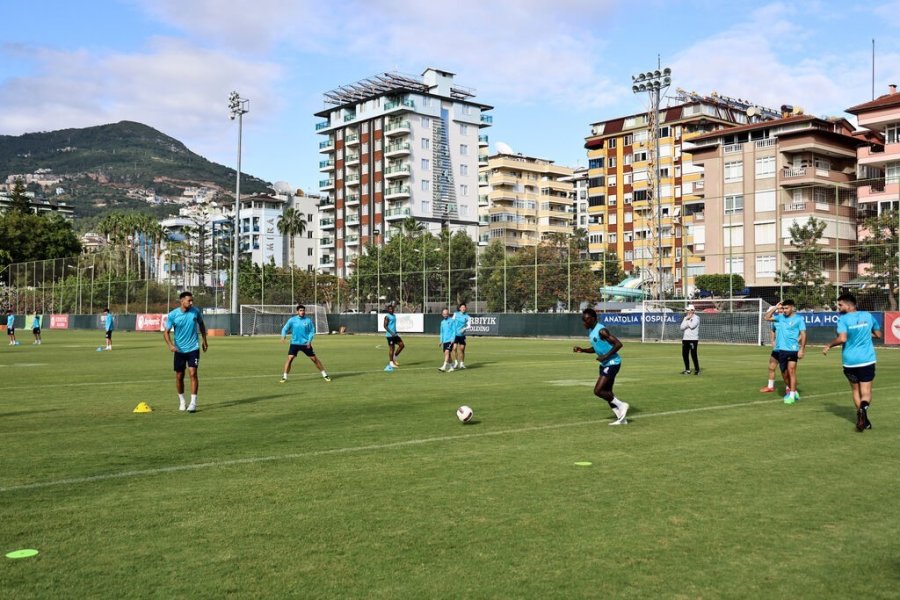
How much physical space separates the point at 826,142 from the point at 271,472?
251 ft

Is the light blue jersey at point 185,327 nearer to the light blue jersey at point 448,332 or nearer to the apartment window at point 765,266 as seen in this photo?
the light blue jersey at point 448,332

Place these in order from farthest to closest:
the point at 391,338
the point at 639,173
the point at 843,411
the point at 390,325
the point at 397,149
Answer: the point at 397,149 → the point at 639,173 → the point at 390,325 → the point at 391,338 → the point at 843,411

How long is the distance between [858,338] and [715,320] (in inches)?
1282

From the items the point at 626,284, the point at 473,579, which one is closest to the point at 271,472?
the point at 473,579

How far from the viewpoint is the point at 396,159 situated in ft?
382

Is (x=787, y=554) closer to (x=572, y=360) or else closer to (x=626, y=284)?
(x=572, y=360)

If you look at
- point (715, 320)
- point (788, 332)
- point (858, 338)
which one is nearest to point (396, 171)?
point (715, 320)

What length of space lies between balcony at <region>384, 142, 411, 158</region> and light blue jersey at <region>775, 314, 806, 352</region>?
99687 mm

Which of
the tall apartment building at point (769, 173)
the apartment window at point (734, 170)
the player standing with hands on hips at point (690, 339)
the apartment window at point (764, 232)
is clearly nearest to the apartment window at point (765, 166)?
the tall apartment building at point (769, 173)

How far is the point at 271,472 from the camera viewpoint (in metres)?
9.18

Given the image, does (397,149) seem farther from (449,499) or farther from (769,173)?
(449,499)

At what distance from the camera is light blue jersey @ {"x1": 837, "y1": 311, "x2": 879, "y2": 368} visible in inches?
480

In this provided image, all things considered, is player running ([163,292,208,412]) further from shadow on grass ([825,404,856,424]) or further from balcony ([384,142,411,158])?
balcony ([384,142,411,158])

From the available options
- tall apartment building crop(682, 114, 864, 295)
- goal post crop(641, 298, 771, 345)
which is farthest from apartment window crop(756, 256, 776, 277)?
tall apartment building crop(682, 114, 864, 295)
